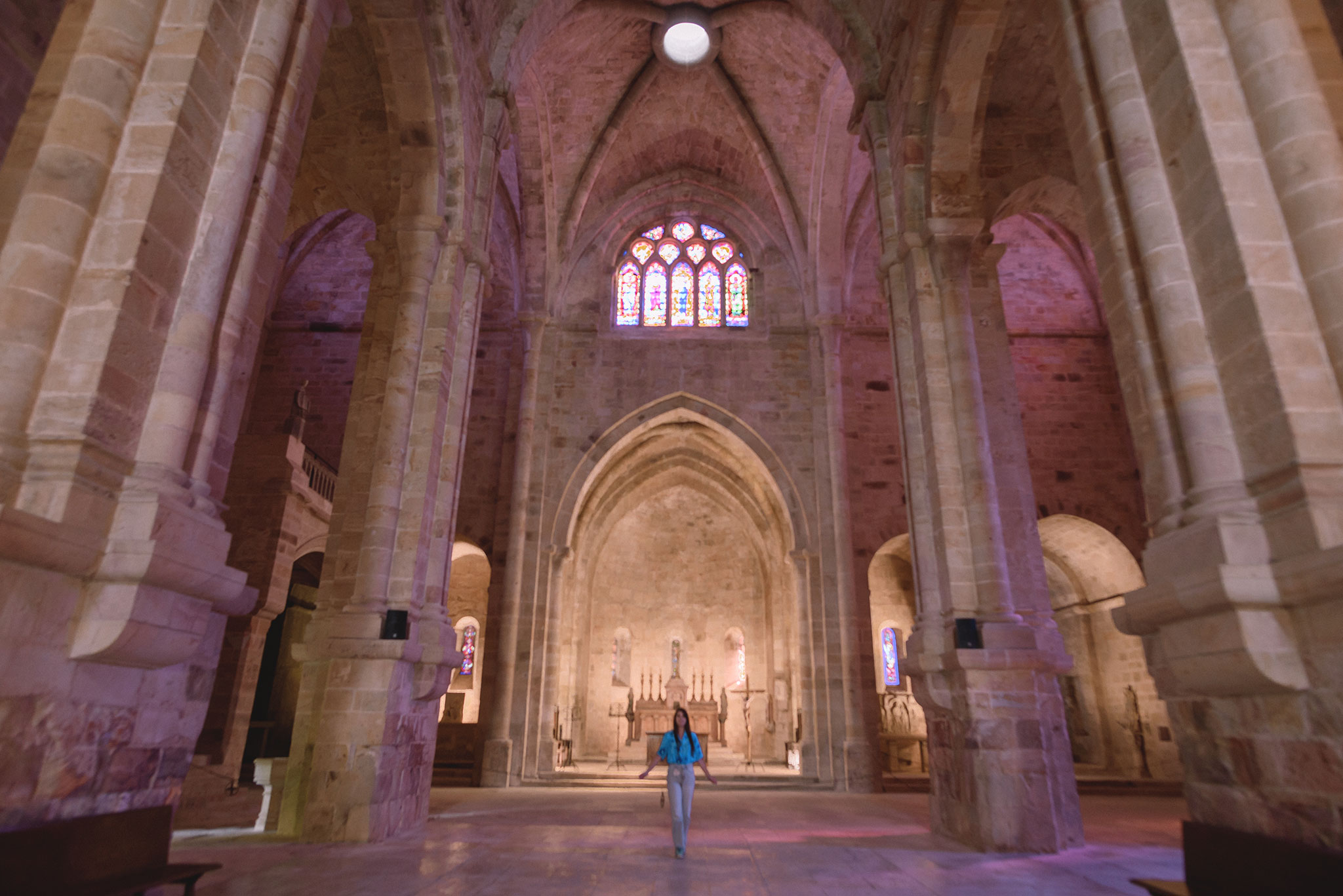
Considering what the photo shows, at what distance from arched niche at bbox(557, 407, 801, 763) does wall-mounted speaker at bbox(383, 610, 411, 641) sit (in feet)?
30.0

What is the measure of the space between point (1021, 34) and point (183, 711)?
406 inches

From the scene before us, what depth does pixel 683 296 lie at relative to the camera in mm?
17078

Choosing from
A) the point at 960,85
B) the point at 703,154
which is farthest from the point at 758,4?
the point at 960,85

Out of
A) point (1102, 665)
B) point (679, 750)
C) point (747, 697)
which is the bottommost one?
point (679, 750)

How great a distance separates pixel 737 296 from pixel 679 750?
499 inches

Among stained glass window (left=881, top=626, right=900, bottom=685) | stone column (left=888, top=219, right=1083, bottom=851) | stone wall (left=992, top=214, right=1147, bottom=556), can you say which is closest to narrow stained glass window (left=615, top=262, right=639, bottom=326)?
stone wall (left=992, top=214, right=1147, bottom=556)

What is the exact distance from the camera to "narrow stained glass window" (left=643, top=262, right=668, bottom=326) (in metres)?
16.8

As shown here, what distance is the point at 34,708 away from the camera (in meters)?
2.91

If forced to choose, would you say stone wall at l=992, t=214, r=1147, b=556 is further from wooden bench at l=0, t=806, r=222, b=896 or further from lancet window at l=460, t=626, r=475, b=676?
wooden bench at l=0, t=806, r=222, b=896

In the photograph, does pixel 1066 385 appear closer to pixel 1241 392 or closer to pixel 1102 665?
pixel 1102 665

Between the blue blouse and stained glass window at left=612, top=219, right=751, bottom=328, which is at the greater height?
stained glass window at left=612, top=219, right=751, bottom=328

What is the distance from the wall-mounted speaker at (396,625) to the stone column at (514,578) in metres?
7.42

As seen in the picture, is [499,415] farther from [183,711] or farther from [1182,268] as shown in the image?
[1182,268]

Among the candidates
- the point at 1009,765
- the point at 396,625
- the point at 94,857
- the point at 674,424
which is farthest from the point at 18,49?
the point at 674,424
